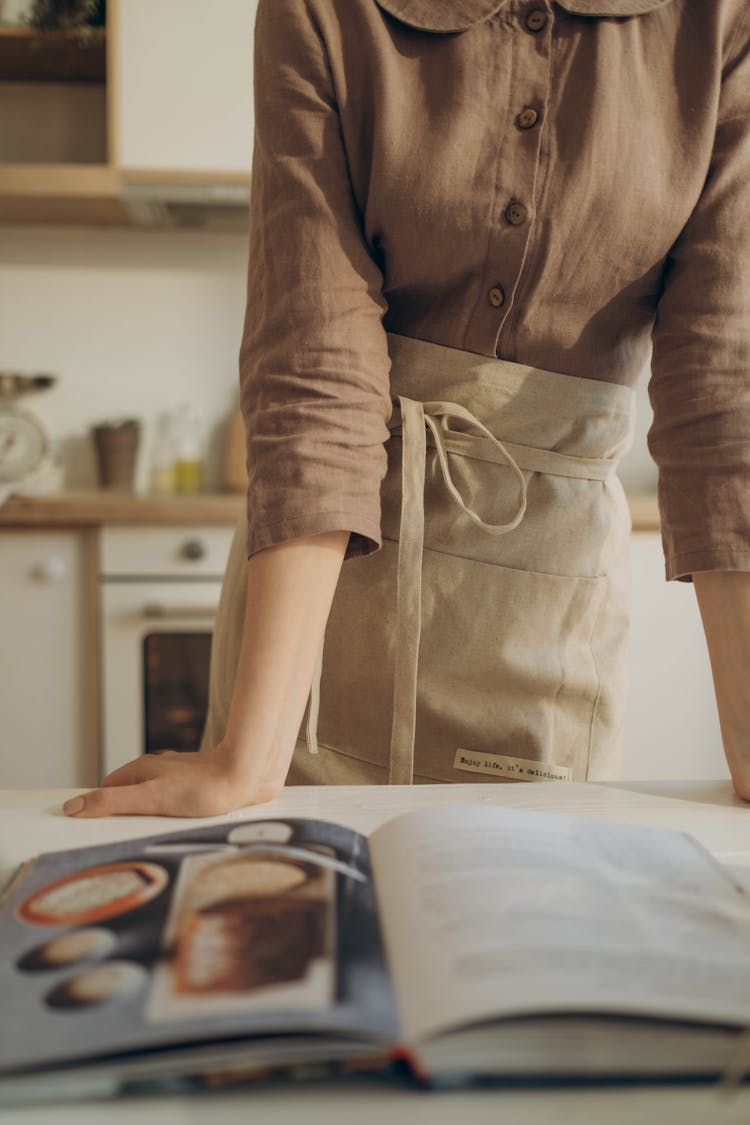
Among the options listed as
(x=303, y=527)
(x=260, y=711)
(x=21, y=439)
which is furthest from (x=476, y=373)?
(x=21, y=439)

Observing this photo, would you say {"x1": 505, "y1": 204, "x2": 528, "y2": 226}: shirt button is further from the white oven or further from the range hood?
the range hood

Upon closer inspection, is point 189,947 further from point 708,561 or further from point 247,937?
point 708,561

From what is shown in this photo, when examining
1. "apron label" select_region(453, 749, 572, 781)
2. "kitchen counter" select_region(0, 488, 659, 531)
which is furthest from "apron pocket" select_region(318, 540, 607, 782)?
"kitchen counter" select_region(0, 488, 659, 531)

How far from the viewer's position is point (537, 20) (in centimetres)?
79

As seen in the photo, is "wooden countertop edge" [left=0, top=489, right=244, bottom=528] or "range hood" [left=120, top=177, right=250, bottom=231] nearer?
"wooden countertop edge" [left=0, top=489, right=244, bottom=528]

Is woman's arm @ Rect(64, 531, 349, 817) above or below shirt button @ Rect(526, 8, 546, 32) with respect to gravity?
below

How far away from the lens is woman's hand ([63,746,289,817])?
63 cm

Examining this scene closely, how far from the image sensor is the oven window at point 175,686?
6.51 ft

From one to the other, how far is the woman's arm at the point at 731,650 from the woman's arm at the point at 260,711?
10.5 inches

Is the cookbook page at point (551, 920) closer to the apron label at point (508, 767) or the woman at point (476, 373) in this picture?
the woman at point (476, 373)

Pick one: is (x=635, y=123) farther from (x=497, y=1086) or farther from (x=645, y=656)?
(x=645, y=656)

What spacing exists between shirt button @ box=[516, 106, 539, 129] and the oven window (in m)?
1.36

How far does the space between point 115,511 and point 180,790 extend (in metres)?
1.35

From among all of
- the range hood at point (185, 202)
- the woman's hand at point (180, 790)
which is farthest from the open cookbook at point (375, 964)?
the range hood at point (185, 202)
